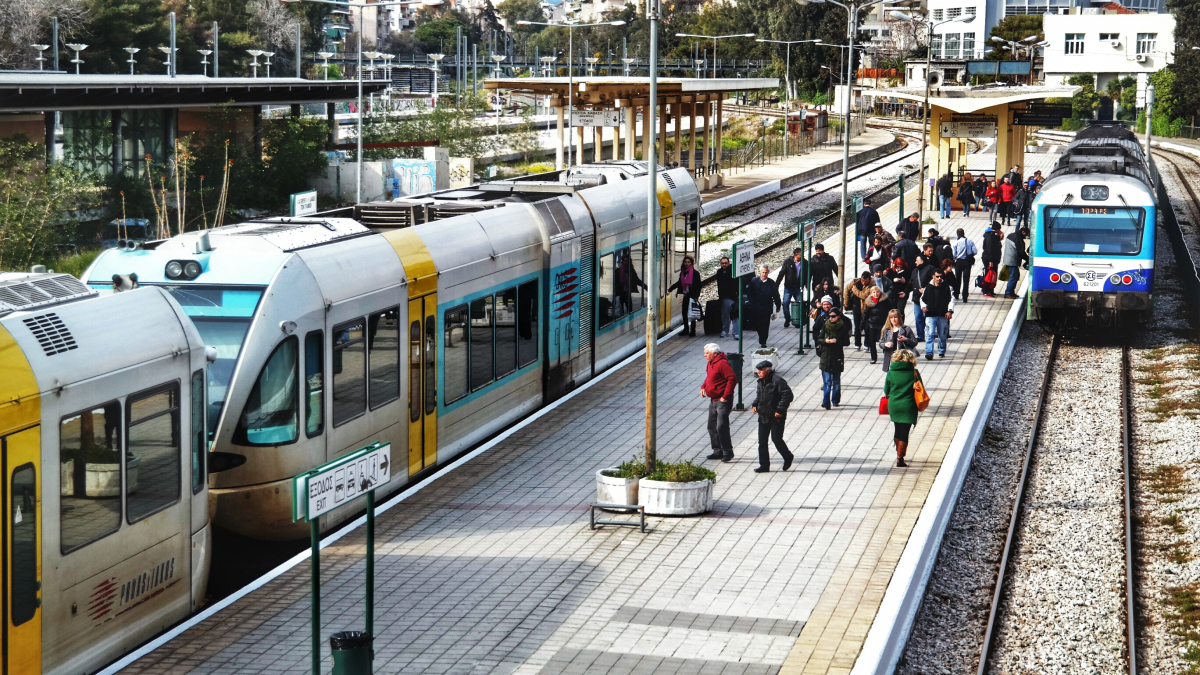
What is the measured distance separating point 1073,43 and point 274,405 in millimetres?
122588

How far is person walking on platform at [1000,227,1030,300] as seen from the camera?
98.7 ft

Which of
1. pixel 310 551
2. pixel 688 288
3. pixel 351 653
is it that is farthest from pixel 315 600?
pixel 688 288

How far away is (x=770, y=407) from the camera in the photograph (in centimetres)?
1661

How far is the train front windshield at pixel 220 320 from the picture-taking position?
42.0 ft

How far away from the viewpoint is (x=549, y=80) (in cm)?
4947

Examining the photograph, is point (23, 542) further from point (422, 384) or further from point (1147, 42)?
point (1147, 42)

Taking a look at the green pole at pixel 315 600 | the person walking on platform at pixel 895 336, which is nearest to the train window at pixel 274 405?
the green pole at pixel 315 600

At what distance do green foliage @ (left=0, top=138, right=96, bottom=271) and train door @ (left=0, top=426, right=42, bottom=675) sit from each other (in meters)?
22.1

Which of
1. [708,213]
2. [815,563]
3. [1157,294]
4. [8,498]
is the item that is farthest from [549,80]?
[8,498]

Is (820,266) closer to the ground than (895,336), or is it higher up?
higher up

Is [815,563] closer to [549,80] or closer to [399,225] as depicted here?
[399,225]

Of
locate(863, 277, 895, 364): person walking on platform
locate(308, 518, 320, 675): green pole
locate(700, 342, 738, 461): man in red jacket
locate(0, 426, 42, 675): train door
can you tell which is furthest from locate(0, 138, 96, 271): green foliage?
locate(308, 518, 320, 675): green pole

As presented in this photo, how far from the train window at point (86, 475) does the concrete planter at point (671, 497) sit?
6009 mm

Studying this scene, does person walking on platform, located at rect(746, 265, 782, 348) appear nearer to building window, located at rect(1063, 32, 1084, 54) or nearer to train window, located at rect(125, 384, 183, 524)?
train window, located at rect(125, 384, 183, 524)
